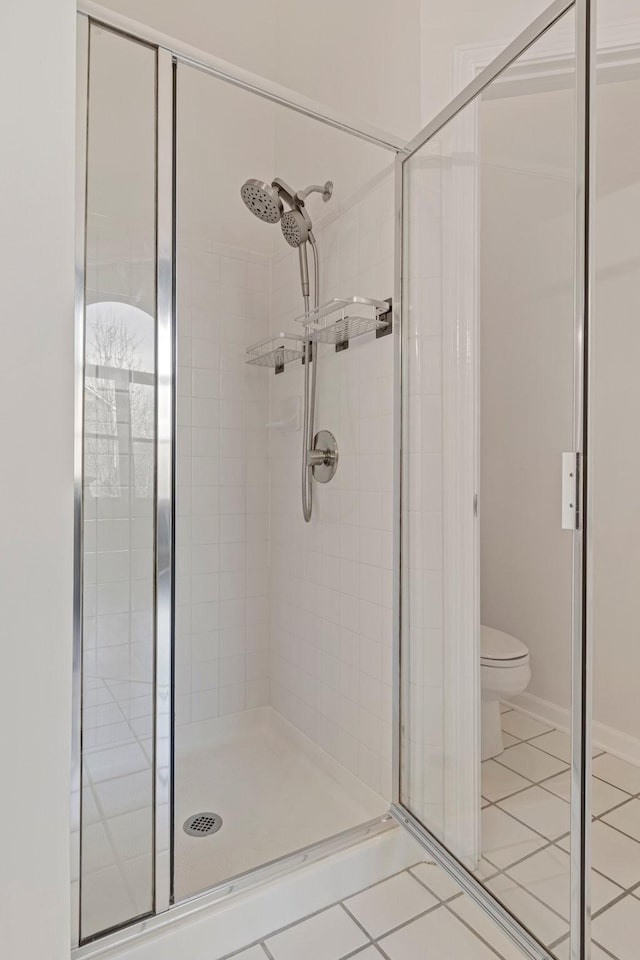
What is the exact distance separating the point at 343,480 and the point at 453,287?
626 mm

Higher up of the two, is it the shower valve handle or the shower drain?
the shower valve handle

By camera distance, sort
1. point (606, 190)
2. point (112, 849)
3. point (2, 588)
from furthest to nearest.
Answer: point (606, 190) → point (112, 849) → point (2, 588)

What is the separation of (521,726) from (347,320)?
1029 millimetres

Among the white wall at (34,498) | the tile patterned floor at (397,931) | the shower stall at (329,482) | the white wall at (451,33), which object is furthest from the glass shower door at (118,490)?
the white wall at (34,498)

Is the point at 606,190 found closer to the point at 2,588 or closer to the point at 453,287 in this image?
the point at 453,287

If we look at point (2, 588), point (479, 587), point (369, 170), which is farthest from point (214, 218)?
point (2, 588)

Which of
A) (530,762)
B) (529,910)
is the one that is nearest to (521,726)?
(530,762)

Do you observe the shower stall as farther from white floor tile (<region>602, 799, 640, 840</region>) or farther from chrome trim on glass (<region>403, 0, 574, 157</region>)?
white floor tile (<region>602, 799, 640, 840</region>)

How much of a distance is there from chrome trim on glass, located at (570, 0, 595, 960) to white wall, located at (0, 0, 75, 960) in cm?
91

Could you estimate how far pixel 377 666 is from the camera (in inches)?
57.9

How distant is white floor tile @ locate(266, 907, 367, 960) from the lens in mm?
1086

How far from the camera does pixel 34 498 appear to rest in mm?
164

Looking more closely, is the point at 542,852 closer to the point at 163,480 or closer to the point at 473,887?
the point at 473,887

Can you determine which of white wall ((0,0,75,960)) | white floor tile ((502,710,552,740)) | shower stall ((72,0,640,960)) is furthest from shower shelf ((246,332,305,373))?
white wall ((0,0,75,960))
